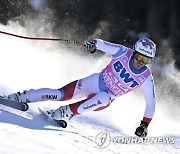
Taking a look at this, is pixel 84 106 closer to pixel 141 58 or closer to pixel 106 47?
pixel 106 47

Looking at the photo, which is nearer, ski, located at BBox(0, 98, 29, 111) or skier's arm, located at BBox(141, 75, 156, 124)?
ski, located at BBox(0, 98, 29, 111)

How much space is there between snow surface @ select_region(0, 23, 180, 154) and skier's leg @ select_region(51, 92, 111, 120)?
15 cm

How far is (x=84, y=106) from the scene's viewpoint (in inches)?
200

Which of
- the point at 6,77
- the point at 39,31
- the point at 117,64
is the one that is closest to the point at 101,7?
the point at 39,31

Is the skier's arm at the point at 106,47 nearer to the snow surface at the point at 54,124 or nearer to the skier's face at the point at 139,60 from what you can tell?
the skier's face at the point at 139,60

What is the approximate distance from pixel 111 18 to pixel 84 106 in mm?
8558

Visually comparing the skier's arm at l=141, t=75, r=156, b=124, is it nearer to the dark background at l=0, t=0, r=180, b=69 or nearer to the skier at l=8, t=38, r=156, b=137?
the skier at l=8, t=38, r=156, b=137

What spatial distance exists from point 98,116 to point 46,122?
1.67 m

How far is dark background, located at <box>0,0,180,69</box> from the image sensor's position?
42.4 ft

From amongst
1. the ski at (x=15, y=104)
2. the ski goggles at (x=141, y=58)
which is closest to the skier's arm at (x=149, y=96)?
the ski goggles at (x=141, y=58)

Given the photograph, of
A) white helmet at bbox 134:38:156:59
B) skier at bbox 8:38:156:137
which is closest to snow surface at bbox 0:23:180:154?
skier at bbox 8:38:156:137

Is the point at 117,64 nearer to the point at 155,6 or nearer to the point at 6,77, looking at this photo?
the point at 6,77

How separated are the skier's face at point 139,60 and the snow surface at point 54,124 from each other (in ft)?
2.97

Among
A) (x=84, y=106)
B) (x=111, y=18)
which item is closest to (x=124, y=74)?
(x=84, y=106)
